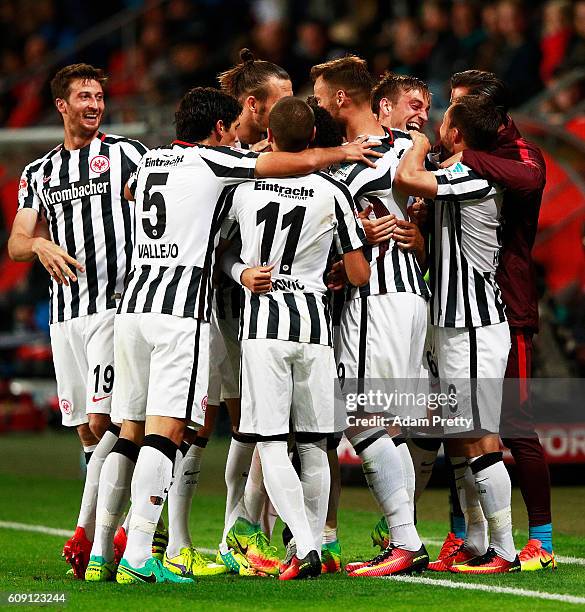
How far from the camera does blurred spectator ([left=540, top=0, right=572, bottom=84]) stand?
543 inches

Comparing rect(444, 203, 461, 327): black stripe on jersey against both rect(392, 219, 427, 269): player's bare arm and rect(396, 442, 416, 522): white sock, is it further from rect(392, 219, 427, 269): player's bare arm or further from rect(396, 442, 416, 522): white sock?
rect(396, 442, 416, 522): white sock

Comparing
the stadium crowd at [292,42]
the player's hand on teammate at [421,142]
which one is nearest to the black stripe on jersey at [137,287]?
the player's hand on teammate at [421,142]

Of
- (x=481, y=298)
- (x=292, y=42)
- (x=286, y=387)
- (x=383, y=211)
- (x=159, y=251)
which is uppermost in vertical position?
(x=292, y=42)

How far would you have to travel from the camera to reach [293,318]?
5832mm

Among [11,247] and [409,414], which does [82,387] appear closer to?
[11,247]

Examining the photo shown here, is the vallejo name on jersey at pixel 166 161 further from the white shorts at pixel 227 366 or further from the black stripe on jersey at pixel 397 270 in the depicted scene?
the black stripe on jersey at pixel 397 270

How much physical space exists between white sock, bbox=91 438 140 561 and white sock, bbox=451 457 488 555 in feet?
5.27

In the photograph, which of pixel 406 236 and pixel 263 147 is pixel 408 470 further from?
pixel 263 147

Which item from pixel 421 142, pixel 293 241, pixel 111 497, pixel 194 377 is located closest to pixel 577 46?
pixel 421 142

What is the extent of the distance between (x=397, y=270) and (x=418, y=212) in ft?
1.21

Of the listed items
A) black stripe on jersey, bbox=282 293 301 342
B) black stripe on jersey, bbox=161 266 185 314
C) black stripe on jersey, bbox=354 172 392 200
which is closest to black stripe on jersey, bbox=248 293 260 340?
black stripe on jersey, bbox=282 293 301 342

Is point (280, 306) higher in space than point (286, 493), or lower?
higher

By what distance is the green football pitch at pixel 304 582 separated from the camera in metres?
5.24

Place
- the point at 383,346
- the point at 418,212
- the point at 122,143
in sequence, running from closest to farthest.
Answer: the point at 383,346, the point at 418,212, the point at 122,143
